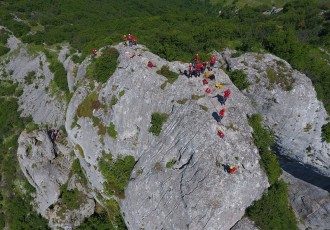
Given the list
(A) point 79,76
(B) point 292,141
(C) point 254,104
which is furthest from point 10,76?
(B) point 292,141

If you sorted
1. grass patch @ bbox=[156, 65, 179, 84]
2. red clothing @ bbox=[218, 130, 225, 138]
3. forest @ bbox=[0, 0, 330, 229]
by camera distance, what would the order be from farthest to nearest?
1. forest @ bbox=[0, 0, 330, 229]
2. grass patch @ bbox=[156, 65, 179, 84]
3. red clothing @ bbox=[218, 130, 225, 138]

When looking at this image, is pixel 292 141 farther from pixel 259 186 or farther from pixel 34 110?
pixel 34 110

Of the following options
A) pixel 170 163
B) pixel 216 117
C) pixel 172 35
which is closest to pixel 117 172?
pixel 170 163

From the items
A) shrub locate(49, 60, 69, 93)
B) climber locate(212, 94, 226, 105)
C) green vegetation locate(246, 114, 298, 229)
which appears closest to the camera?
green vegetation locate(246, 114, 298, 229)

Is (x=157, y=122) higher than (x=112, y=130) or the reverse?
higher

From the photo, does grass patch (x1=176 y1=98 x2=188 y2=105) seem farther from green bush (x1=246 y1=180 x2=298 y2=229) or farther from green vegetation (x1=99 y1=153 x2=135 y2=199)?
green bush (x1=246 y1=180 x2=298 y2=229)

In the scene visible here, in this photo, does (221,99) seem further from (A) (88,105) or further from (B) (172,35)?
(A) (88,105)

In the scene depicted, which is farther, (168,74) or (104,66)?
(104,66)

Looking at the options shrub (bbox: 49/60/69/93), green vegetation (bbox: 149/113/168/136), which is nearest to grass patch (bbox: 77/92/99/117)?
green vegetation (bbox: 149/113/168/136)
